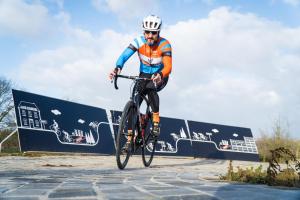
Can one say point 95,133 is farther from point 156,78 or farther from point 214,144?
point 156,78

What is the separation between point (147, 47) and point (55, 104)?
7799 millimetres

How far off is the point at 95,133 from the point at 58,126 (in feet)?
6.15

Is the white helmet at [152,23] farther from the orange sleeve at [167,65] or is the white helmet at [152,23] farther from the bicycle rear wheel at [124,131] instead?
the bicycle rear wheel at [124,131]

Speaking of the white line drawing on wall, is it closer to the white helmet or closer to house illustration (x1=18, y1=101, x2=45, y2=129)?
house illustration (x1=18, y1=101, x2=45, y2=129)

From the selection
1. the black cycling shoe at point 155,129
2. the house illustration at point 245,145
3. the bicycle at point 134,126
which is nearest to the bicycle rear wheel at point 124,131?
the bicycle at point 134,126

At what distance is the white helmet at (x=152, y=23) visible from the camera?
267 inches

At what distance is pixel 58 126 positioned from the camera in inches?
555

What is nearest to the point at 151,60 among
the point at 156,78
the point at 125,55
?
the point at 125,55

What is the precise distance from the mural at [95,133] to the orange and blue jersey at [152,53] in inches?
266

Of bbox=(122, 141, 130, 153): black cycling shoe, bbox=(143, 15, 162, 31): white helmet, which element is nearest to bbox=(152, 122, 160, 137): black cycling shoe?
bbox=(122, 141, 130, 153): black cycling shoe

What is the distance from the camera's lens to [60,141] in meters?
14.1

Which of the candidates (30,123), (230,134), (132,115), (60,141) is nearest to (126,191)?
(132,115)

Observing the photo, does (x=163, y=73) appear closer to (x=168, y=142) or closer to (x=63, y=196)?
(x=63, y=196)

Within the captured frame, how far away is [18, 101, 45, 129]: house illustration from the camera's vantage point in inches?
504
